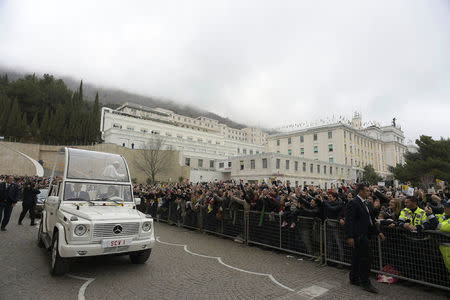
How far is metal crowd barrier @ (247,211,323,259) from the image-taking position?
7.46 m

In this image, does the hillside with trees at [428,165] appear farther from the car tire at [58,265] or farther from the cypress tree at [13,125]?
the cypress tree at [13,125]

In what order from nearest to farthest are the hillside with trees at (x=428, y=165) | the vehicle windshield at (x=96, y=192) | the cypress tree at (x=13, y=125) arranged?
the vehicle windshield at (x=96, y=192), the hillside with trees at (x=428, y=165), the cypress tree at (x=13, y=125)

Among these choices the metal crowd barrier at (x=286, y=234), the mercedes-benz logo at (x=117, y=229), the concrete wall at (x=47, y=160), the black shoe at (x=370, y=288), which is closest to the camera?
the black shoe at (x=370, y=288)

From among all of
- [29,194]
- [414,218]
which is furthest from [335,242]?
[29,194]

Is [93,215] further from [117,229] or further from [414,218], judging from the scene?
[414,218]

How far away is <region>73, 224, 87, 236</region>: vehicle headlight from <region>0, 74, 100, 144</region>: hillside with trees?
226 feet

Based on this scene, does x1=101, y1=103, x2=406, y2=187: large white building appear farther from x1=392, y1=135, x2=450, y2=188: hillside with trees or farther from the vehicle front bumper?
the vehicle front bumper

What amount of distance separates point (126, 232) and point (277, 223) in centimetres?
498

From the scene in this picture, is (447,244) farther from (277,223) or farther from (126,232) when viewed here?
(126,232)

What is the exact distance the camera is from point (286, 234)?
8211 millimetres

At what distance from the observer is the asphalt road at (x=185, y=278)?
4.89m

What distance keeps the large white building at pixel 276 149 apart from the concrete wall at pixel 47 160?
2.14 meters

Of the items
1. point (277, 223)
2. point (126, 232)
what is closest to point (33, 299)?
point (126, 232)

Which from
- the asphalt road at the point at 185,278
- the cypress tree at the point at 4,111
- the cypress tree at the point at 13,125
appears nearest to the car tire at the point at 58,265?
the asphalt road at the point at 185,278
